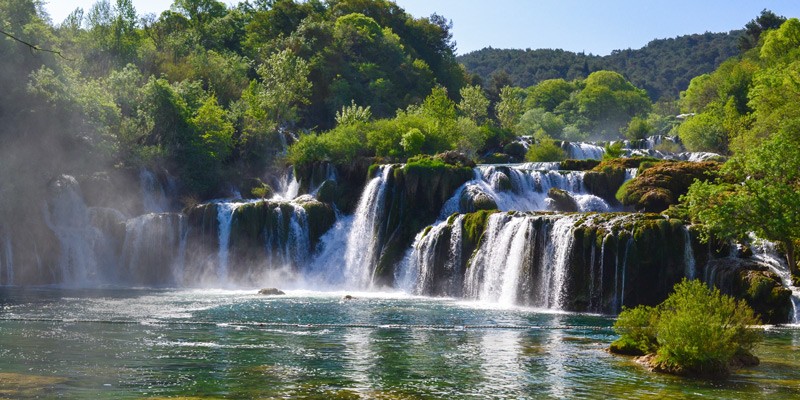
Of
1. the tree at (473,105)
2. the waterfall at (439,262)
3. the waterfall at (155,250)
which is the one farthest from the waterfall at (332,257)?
the tree at (473,105)

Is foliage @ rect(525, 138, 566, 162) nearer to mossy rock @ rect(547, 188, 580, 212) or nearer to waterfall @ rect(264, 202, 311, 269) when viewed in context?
mossy rock @ rect(547, 188, 580, 212)

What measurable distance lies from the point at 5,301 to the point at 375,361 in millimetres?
24794

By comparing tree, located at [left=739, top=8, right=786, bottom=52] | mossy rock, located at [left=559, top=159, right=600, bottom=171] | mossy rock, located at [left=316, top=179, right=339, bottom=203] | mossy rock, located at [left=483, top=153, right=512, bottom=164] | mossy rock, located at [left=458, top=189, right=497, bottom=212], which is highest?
tree, located at [left=739, top=8, right=786, bottom=52]

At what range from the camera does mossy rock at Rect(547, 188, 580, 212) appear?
53.0 meters

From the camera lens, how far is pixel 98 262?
5572 centimetres

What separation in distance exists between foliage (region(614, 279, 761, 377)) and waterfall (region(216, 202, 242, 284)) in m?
36.4

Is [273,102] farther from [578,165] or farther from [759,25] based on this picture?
[759,25]

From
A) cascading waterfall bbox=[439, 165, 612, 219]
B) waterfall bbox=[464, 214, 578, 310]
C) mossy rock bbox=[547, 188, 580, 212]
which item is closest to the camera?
waterfall bbox=[464, 214, 578, 310]

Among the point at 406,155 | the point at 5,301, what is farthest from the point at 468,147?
the point at 5,301

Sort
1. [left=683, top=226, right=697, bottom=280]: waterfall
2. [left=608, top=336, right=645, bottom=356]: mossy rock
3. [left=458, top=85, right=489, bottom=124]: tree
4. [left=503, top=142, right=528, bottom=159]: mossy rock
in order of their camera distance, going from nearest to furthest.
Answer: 1. [left=608, top=336, right=645, bottom=356]: mossy rock
2. [left=683, top=226, right=697, bottom=280]: waterfall
3. [left=503, top=142, right=528, bottom=159]: mossy rock
4. [left=458, top=85, right=489, bottom=124]: tree

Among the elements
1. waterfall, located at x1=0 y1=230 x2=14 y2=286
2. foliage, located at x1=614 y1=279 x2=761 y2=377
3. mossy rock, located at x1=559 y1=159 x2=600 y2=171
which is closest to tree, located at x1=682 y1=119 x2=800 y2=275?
foliage, located at x1=614 y1=279 x2=761 y2=377

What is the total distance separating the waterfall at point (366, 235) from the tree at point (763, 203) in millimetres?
23139

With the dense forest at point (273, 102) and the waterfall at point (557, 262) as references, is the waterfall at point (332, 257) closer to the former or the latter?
the dense forest at point (273, 102)

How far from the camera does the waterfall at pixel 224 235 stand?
181 ft
